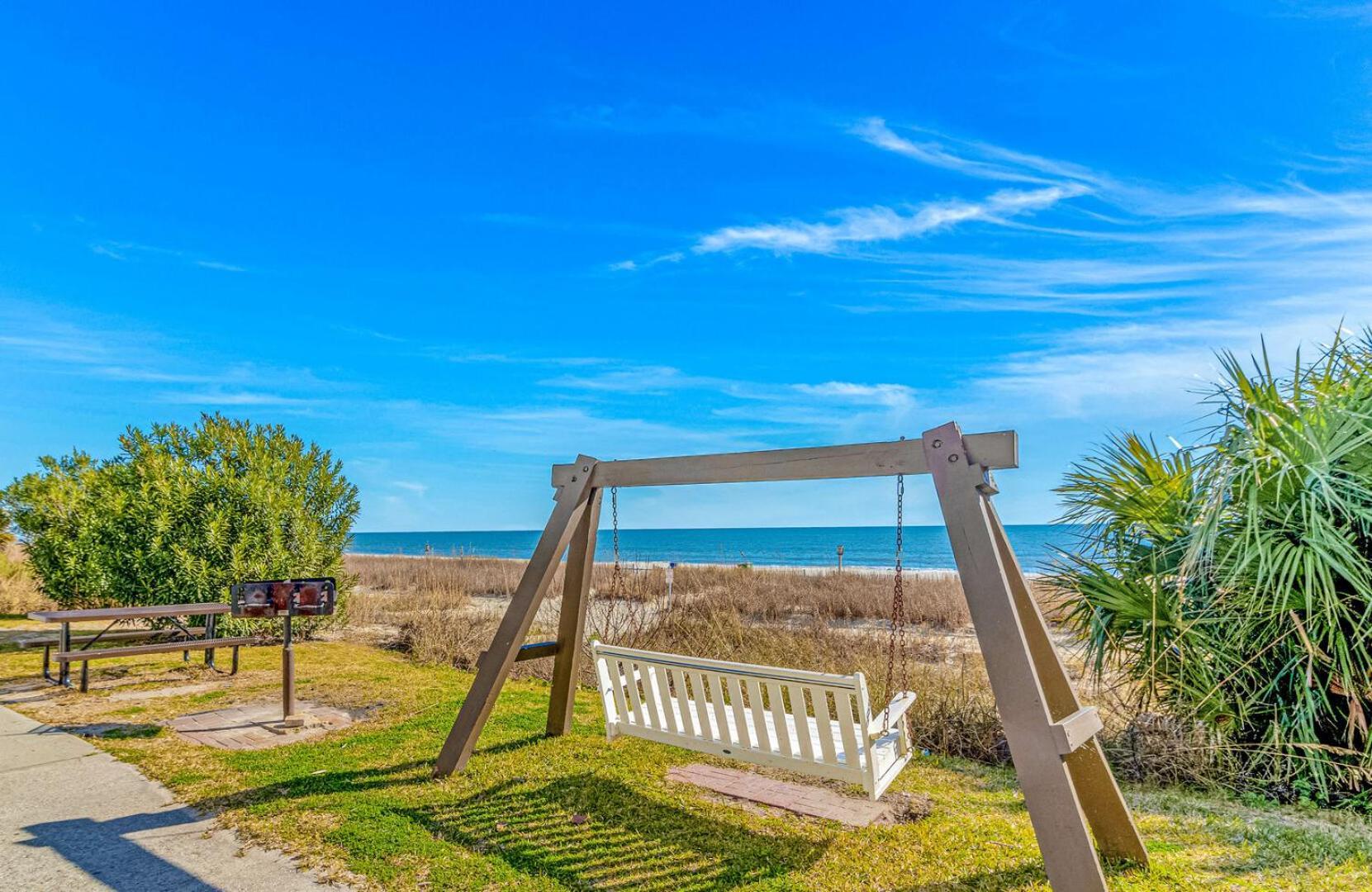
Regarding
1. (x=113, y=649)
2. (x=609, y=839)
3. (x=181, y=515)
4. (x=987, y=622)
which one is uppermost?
(x=181, y=515)

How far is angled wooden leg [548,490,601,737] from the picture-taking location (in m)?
4.98

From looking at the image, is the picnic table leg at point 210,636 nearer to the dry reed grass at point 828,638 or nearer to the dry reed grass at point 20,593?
the dry reed grass at point 828,638

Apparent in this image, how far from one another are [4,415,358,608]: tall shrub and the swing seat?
757cm

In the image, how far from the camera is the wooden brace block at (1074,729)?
259 centimetres

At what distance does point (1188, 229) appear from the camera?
10.4 metres

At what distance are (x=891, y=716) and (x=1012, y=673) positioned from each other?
82 centimetres

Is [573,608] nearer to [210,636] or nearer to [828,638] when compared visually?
[828,638]

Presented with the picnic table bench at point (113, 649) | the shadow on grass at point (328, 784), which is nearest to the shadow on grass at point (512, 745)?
the shadow on grass at point (328, 784)

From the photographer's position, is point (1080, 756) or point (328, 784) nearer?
point (1080, 756)

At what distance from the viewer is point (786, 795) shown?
4277mm

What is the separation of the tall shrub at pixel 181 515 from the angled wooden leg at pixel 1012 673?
371 inches

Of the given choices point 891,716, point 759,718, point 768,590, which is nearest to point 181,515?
point 759,718

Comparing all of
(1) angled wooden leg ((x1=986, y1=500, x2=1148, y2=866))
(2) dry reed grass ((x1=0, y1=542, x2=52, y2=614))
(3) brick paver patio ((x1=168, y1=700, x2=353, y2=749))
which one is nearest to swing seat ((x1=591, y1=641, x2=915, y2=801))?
(1) angled wooden leg ((x1=986, y1=500, x2=1148, y2=866))

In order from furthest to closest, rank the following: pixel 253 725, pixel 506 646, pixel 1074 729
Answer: pixel 253 725 < pixel 506 646 < pixel 1074 729
